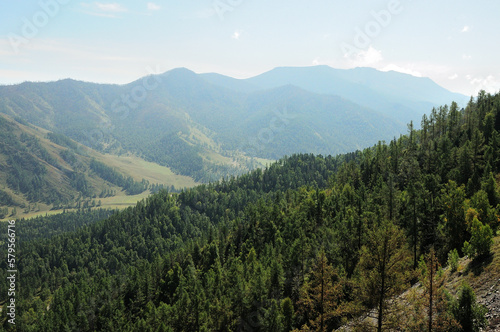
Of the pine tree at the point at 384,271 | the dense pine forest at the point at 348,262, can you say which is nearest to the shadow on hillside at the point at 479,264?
the dense pine forest at the point at 348,262

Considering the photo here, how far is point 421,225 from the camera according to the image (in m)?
70.2

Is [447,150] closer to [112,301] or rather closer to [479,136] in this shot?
[479,136]

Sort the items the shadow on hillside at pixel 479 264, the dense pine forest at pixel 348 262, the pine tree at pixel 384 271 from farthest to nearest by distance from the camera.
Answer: the shadow on hillside at pixel 479 264 < the dense pine forest at pixel 348 262 < the pine tree at pixel 384 271

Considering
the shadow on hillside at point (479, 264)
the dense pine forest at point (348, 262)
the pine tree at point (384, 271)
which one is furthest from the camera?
the shadow on hillside at point (479, 264)

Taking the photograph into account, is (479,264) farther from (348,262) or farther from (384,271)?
(348,262)

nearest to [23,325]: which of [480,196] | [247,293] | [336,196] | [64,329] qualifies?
[64,329]

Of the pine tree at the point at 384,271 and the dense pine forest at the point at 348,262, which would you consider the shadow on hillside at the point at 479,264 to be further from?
the pine tree at the point at 384,271

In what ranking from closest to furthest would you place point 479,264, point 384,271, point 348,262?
1. point 384,271
2. point 479,264
3. point 348,262

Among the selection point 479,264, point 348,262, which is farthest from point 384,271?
point 348,262

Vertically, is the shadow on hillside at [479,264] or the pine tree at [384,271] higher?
the pine tree at [384,271]

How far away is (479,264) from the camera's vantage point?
139ft

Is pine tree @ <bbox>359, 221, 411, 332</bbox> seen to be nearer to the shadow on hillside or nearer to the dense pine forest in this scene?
the dense pine forest

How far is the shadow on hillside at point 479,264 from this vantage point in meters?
41.1

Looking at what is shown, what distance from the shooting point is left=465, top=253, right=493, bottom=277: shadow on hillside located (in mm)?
41094
